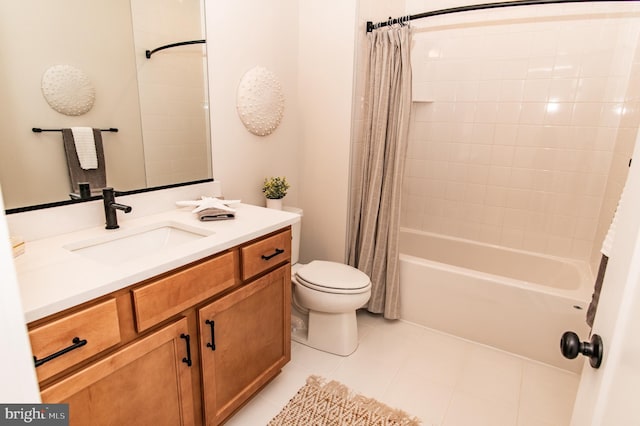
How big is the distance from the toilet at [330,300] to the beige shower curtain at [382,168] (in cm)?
33

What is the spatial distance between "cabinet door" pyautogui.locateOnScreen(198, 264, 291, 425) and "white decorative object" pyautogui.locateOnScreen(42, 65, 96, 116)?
90 cm

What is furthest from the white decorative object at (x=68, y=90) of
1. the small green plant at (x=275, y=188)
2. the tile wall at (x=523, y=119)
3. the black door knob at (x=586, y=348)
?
the tile wall at (x=523, y=119)

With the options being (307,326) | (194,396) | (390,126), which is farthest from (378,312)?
(194,396)

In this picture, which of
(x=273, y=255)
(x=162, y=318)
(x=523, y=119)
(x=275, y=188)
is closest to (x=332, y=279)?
(x=273, y=255)

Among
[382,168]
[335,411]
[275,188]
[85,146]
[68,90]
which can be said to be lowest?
[335,411]

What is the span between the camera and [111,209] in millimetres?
1406

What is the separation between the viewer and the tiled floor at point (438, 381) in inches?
66.8

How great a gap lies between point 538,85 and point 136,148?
2.53 metres

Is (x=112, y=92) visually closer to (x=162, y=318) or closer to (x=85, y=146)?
(x=85, y=146)

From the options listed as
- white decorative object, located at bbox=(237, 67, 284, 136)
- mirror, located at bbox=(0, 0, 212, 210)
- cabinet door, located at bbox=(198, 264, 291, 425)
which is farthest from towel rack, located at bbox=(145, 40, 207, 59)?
cabinet door, located at bbox=(198, 264, 291, 425)

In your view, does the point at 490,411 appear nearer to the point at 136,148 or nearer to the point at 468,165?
the point at 468,165

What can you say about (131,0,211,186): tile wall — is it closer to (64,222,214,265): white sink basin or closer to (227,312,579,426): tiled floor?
(64,222,214,265): white sink basin

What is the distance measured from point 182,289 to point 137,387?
1.03 feet

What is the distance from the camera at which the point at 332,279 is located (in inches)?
80.3
